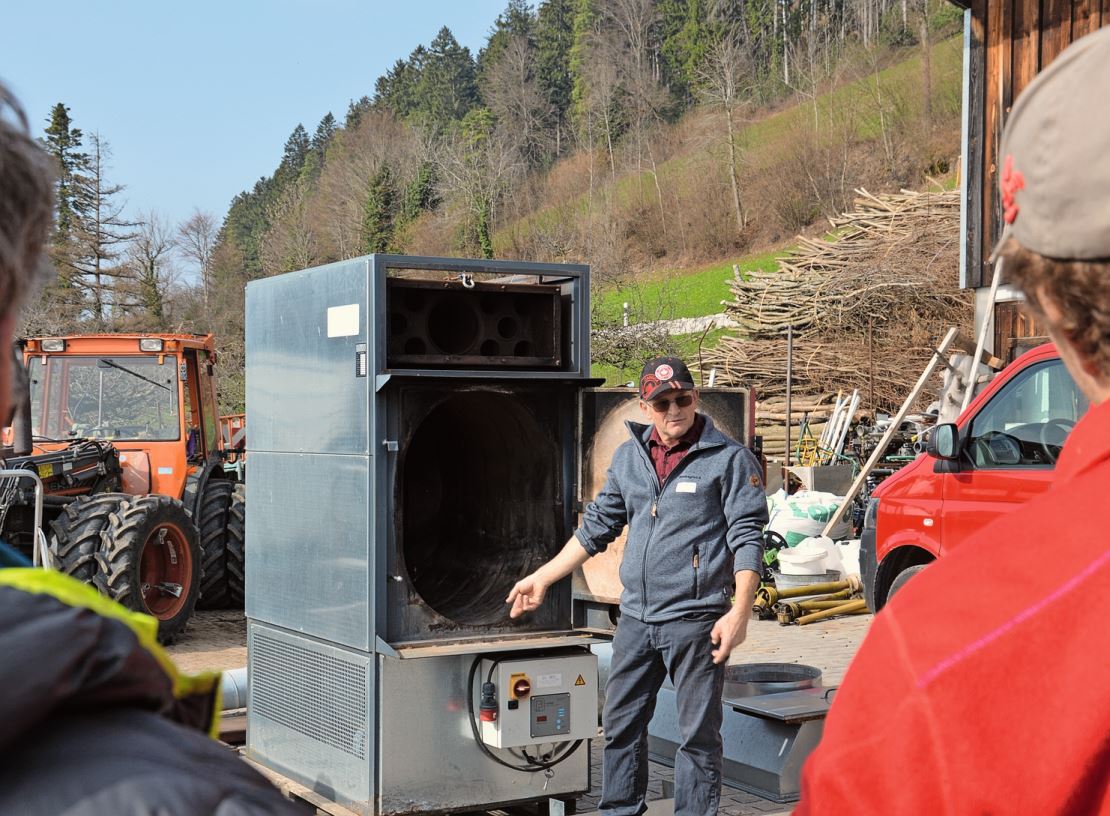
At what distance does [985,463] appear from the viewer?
7734mm

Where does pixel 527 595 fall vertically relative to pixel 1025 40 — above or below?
below

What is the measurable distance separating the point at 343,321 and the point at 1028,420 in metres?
3.97

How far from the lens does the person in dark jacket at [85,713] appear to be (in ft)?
2.95

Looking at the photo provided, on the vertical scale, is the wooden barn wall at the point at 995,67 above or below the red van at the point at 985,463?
above

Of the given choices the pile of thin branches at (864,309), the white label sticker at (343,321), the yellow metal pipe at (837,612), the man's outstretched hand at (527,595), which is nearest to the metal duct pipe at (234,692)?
the man's outstretched hand at (527,595)

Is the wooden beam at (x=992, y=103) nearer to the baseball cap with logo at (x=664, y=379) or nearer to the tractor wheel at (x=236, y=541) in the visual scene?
the tractor wheel at (x=236, y=541)

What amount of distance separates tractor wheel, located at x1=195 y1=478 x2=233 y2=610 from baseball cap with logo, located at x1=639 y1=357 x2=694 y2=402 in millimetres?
7414

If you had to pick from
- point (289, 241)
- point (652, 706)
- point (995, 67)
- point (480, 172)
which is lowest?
point (652, 706)

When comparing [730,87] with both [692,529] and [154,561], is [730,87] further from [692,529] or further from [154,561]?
[692,529]

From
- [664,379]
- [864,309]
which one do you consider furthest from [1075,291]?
[864,309]

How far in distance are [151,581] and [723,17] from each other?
214 feet

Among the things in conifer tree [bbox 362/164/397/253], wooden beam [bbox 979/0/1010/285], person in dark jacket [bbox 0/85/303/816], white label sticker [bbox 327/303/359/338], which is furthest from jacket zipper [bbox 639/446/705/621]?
conifer tree [bbox 362/164/397/253]

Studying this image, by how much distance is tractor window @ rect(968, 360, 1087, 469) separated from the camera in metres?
7.19

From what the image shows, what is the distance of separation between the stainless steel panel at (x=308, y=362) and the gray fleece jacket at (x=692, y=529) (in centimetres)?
120
